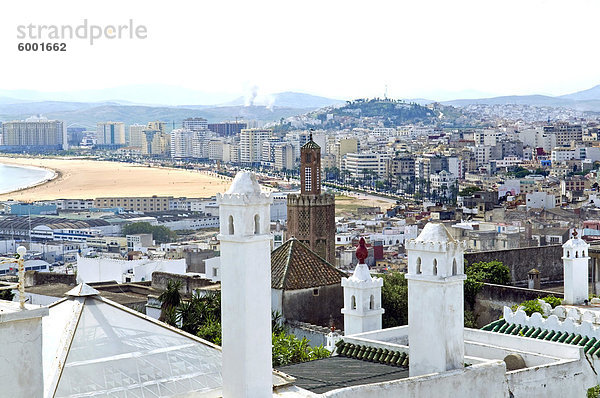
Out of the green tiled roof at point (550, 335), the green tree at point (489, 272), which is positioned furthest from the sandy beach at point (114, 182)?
the green tiled roof at point (550, 335)

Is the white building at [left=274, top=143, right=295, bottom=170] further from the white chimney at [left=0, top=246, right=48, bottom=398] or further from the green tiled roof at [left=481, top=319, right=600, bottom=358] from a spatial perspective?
the white chimney at [left=0, top=246, right=48, bottom=398]

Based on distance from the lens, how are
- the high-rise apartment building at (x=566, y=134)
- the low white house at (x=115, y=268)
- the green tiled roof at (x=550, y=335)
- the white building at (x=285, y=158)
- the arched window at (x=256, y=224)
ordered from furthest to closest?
1. the white building at (x=285, y=158)
2. the high-rise apartment building at (x=566, y=134)
3. the low white house at (x=115, y=268)
4. the green tiled roof at (x=550, y=335)
5. the arched window at (x=256, y=224)

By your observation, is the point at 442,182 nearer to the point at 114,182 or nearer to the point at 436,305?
the point at 114,182

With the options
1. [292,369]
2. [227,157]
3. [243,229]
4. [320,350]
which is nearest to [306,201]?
[320,350]

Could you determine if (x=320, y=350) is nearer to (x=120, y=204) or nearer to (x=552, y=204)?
(x=552, y=204)

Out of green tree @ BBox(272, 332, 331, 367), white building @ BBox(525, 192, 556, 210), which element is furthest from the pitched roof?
white building @ BBox(525, 192, 556, 210)

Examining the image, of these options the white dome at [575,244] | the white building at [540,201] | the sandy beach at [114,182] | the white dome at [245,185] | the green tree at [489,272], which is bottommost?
the sandy beach at [114,182]

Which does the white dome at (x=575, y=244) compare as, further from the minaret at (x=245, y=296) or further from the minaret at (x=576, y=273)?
the minaret at (x=245, y=296)
